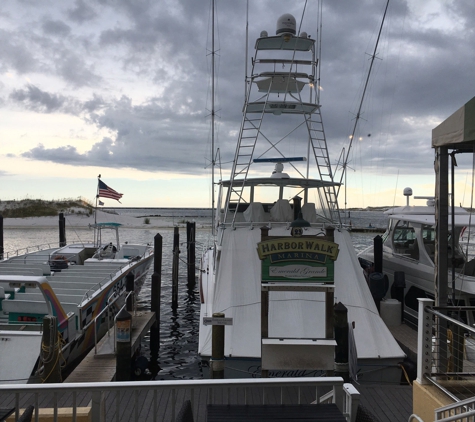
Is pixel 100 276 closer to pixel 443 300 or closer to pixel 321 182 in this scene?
pixel 321 182

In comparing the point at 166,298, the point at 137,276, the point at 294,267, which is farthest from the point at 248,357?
the point at 166,298

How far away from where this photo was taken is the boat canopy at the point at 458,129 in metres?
4.89

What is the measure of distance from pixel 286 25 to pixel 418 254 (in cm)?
855

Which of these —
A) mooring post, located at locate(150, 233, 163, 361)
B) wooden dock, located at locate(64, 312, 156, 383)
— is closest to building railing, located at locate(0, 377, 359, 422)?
wooden dock, located at locate(64, 312, 156, 383)

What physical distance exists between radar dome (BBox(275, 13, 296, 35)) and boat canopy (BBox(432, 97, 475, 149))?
7682 mm

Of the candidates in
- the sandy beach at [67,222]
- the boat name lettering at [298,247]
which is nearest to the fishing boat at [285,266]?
the boat name lettering at [298,247]

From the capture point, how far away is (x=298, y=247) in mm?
7973

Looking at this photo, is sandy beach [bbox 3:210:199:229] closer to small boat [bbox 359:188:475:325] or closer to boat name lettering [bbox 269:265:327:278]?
small boat [bbox 359:188:475:325]

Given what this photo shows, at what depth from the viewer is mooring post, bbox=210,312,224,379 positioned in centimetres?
790

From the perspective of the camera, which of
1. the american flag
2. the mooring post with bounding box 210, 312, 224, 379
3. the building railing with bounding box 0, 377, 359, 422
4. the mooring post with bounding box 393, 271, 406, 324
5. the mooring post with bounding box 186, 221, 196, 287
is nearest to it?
the building railing with bounding box 0, 377, 359, 422

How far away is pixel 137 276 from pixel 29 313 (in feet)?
23.7

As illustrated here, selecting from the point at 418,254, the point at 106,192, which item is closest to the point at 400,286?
the point at 418,254

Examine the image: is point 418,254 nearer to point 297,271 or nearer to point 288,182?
point 288,182

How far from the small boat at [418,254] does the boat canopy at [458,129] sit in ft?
22.7
